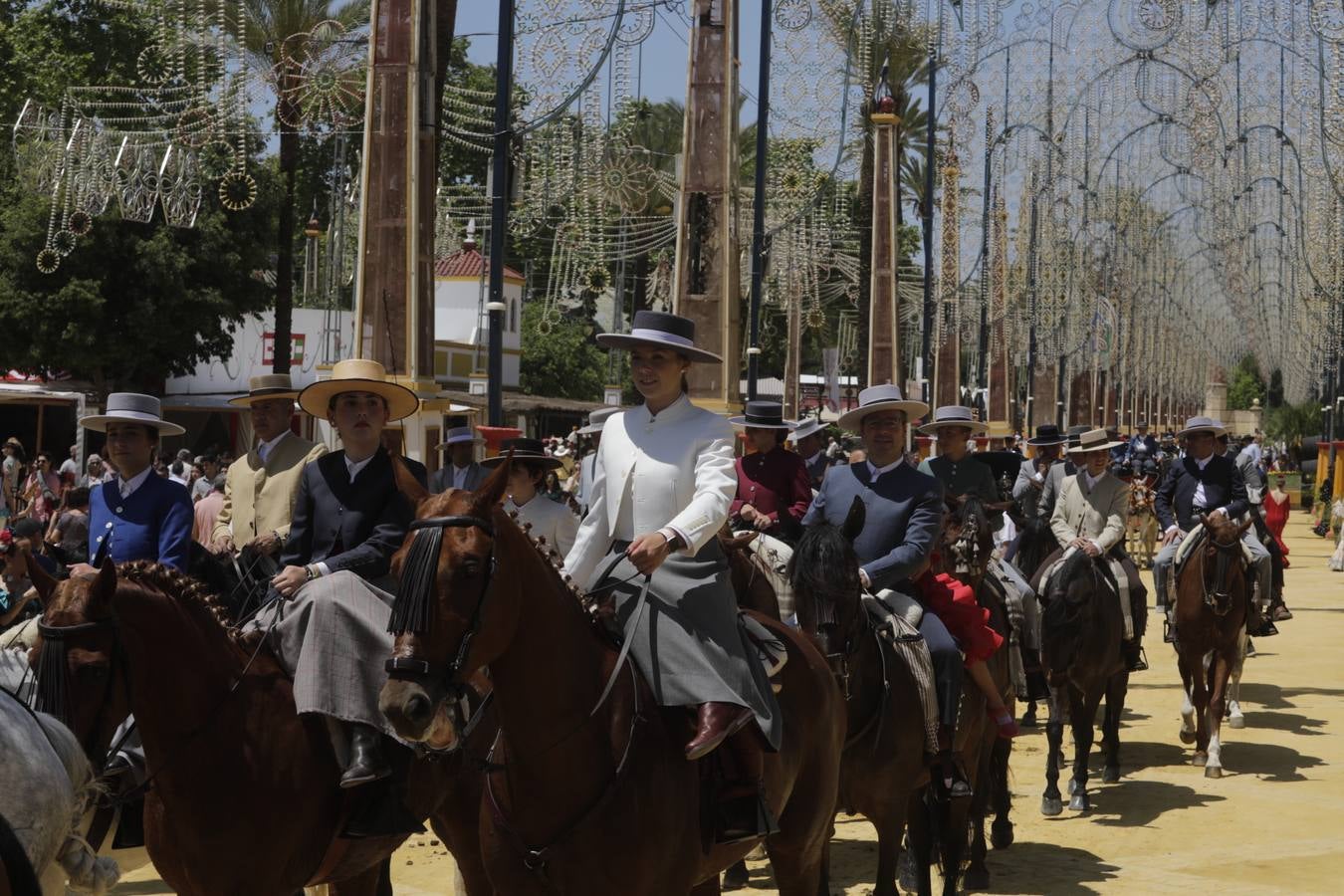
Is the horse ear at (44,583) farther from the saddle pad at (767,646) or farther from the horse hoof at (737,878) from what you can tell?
the horse hoof at (737,878)

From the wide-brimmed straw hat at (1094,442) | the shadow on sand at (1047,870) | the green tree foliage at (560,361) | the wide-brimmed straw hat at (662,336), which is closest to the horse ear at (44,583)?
the wide-brimmed straw hat at (662,336)

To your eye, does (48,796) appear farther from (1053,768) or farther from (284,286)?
(284,286)

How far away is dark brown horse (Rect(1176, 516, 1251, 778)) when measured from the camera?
1412 centimetres

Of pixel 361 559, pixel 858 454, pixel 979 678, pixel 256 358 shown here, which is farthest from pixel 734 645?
pixel 256 358

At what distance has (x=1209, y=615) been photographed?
1427 cm

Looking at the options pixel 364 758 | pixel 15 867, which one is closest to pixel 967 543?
pixel 364 758

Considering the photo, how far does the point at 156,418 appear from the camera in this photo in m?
7.75

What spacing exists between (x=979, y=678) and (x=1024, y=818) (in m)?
2.79

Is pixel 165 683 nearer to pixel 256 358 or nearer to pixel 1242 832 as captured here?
pixel 1242 832

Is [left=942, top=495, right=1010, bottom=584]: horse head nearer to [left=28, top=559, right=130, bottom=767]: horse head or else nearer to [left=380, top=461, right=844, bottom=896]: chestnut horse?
[left=380, top=461, right=844, bottom=896]: chestnut horse

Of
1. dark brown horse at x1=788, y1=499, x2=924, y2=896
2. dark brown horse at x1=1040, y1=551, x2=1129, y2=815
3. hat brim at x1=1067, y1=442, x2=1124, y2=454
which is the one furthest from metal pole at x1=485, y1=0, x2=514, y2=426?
dark brown horse at x1=788, y1=499, x2=924, y2=896

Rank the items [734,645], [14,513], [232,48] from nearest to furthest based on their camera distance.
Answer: [734,645], [232,48], [14,513]

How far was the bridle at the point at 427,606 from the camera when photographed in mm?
4699

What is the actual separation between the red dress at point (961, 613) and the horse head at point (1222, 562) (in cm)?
534
